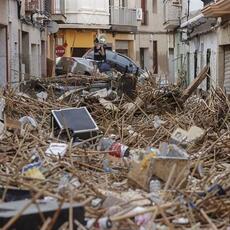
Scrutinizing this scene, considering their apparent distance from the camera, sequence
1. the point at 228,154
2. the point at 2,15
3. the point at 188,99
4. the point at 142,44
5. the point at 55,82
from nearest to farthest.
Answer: the point at 228,154
the point at 188,99
the point at 55,82
the point at 2,15
the point at 142,44

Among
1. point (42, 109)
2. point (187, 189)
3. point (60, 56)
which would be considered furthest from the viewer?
point (60, 56)

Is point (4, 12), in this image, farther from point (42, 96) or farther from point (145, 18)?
point (145, 18)

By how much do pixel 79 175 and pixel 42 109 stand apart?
5264 millimetres

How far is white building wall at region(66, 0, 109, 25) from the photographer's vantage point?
39594 millimetres

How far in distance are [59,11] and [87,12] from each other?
414cm

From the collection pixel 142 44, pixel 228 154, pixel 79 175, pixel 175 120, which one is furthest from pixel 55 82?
pixel 142 44

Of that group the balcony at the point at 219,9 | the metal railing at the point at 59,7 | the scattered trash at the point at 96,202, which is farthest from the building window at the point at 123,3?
the scattered trash at the point at 96,202

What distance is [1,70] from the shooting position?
65.2ft

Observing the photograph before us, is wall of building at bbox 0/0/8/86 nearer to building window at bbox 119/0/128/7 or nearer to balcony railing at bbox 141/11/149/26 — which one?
building window at bbox 119/0/128/7

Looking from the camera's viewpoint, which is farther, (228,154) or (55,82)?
(55,82)

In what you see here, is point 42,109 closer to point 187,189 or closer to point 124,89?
point 124,89

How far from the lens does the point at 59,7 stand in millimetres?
36906

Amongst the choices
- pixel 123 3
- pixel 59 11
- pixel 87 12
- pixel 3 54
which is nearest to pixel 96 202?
pixel 3 54

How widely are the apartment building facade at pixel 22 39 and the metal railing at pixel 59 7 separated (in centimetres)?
271
